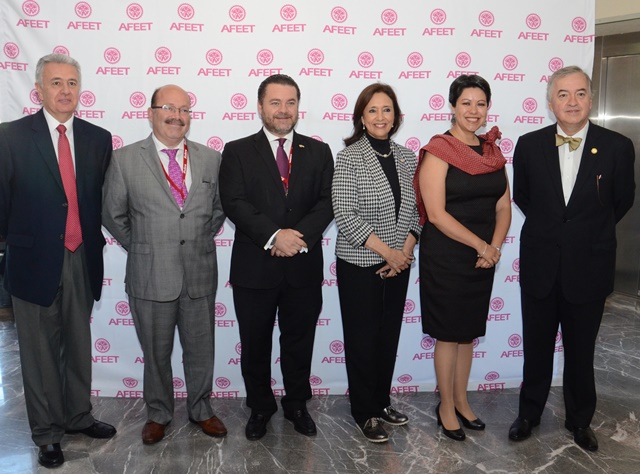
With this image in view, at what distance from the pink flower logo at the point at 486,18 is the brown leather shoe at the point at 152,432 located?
3092 millimetres

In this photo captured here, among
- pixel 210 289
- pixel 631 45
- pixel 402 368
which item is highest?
pixel 631 45

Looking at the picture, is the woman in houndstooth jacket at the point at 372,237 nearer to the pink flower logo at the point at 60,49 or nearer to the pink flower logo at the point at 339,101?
the pink flower logo at the point at 339,101

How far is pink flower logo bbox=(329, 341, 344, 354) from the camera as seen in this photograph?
3.85 meters

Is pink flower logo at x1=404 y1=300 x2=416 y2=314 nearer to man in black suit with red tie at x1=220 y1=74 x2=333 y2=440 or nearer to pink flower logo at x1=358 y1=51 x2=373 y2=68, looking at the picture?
man in black suit with red tie at x1=220 y1=74 x2=333 y2=440

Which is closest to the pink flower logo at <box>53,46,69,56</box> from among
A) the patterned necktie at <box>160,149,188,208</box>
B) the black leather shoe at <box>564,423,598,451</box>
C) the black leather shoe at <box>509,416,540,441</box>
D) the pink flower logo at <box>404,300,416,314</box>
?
the patterned necktie at <box>160,149,188,208</box>

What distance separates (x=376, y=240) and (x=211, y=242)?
900mm

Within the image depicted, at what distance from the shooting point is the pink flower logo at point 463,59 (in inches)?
144

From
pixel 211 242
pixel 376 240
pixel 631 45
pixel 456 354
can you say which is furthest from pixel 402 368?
pixel 631 45

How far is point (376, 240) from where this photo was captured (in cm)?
289

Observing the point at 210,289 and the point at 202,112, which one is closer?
the point at 210,289

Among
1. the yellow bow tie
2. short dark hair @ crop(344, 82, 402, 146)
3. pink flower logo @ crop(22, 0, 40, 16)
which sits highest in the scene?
pink flower logo @ crop(22, 0, 40, 16)

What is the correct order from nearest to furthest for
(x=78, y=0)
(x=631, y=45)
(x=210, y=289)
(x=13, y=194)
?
(x=13, y=194) → (x=210, y=289) → (x=78, y=0) → (x=631, y=45)

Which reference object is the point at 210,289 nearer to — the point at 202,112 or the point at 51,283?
the point at 51,283

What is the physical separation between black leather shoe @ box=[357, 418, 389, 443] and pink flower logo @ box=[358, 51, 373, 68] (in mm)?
Result: 2124
